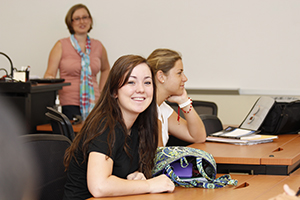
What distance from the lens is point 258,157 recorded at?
195 centimetres

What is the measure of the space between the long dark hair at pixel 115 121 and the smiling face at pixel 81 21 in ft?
7.86

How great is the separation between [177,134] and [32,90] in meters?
1.21

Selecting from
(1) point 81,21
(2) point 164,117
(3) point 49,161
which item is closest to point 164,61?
(2) point 164,117

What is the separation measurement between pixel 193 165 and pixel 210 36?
10.00 ft

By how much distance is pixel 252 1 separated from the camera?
172 inches

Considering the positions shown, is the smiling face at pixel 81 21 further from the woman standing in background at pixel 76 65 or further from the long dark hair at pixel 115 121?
the long dark hair at pixel 115 121

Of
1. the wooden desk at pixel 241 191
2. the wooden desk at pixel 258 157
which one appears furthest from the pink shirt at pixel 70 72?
the wooden desk at pixel 241 191

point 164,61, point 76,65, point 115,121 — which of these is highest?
point 164,61

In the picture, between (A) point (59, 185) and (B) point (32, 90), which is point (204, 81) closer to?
(B) point (32, 90)

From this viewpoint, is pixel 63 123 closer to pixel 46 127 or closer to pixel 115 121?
pixel 115 121

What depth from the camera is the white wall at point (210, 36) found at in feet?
14.2

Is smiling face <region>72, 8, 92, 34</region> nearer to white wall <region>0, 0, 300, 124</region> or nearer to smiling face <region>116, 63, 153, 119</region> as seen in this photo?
white wall <region>0, 0, 300, 124</region>

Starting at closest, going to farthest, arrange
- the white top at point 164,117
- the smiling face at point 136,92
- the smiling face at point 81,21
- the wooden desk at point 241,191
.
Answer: the wooden desk at point 241,191, the smiling face at point 136,92, the white top at point 164,117, the smiling face at point 81,21

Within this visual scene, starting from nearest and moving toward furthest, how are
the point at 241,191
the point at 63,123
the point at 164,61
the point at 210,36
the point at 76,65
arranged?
the point at 241,191 → the point at 63,123 → the point at 164,61 → the point at 76,65 → the point at 210,36
